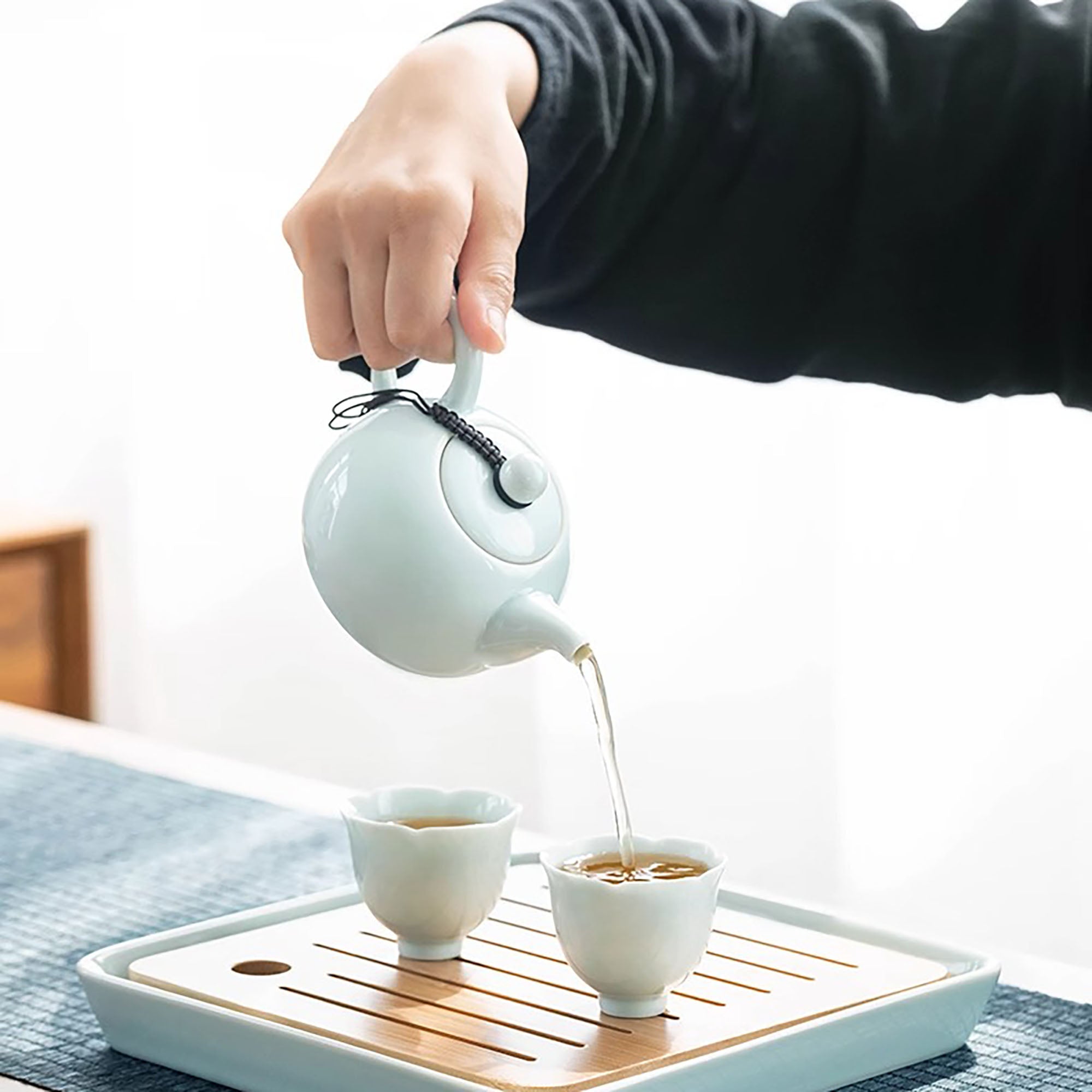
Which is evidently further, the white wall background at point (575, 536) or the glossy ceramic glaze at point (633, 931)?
the white wall background at point (575, 536)

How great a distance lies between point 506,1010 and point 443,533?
0.21 meters

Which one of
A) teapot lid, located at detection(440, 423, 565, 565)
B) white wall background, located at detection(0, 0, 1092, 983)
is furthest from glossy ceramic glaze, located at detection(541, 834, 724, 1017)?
white wall background, located at detection(0, 0, 1092, 983)

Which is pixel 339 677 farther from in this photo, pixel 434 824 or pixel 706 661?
pixel 434 824

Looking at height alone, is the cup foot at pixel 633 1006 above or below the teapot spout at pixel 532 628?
below

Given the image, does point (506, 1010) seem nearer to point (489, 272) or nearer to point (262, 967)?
point (262, 967)

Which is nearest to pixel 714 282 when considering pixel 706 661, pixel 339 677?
pixel 706 661

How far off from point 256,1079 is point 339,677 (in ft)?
6.02

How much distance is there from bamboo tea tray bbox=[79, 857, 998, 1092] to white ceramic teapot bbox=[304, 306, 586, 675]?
0.15m

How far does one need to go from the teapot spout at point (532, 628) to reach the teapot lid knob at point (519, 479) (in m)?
0.04

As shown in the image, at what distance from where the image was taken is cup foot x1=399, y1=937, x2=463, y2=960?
93 centimetres

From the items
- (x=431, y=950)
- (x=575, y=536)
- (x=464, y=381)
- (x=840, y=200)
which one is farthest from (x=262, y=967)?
(x=575, y=536)

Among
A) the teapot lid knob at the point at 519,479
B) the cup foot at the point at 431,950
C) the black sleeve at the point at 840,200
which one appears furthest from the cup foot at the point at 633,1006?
the black sleeve at the point at 840,200

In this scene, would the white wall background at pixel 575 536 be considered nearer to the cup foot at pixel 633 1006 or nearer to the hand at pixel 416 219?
the cup foot at pixel 633 1006

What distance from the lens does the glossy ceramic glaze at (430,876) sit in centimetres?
92
